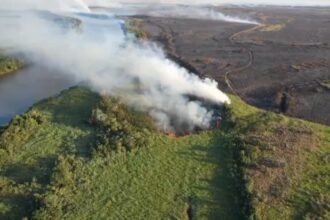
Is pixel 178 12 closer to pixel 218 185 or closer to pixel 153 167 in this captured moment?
pixel 153 167

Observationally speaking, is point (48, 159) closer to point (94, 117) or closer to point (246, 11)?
point (94, 117)

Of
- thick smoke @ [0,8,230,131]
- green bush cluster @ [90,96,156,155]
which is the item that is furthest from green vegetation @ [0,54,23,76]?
green bush cluster @ [90,96,156,155]

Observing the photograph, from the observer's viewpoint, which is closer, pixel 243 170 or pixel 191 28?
pixel 243 170

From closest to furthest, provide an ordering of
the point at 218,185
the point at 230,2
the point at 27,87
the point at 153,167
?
the point at 218,185 → the point at 153,167 → the point at 27,87 → the point at 230,2

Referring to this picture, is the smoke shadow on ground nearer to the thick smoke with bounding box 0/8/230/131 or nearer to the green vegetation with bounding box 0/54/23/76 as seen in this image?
the thick smoke with bounding box 0/8/230/131

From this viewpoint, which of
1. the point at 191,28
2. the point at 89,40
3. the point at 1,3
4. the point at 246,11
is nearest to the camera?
the point at 89,40

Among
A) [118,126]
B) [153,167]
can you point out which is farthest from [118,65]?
[153,167]

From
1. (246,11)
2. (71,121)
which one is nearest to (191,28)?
(246,11)

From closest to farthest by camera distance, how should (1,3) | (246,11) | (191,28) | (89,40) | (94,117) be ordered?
(94,117) → (89,40) → (191,28) → (1,3) → (246,11)
